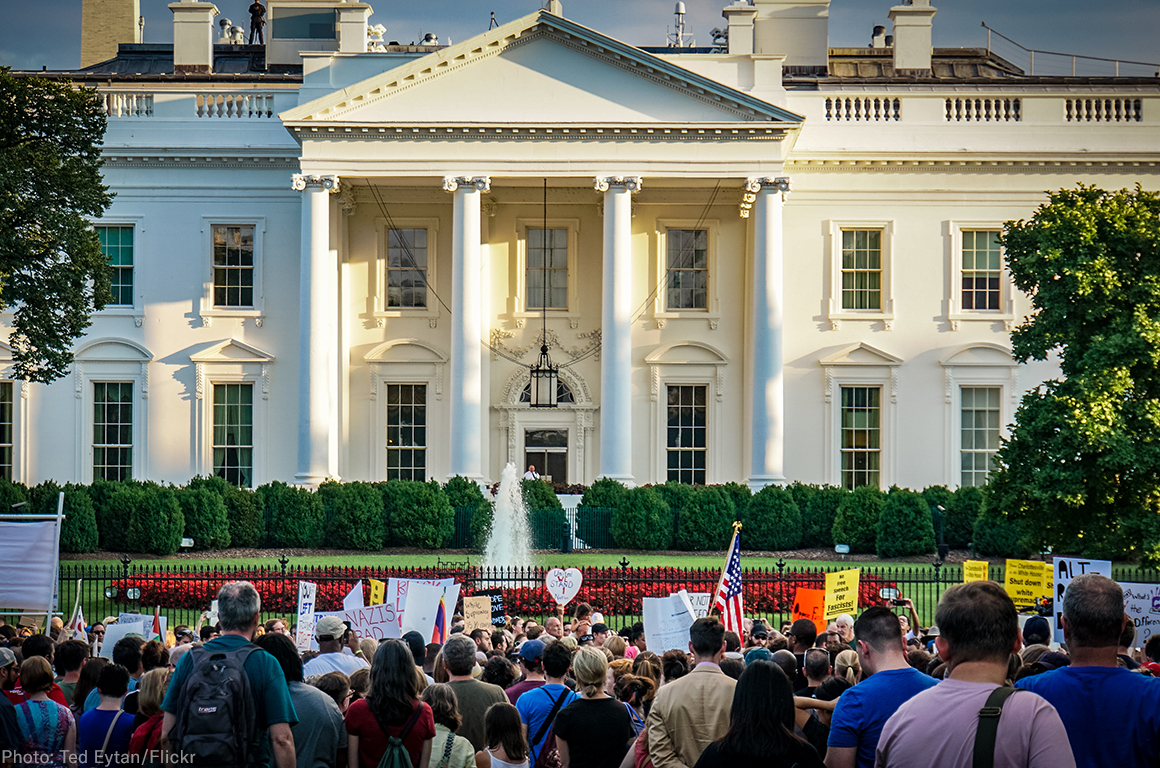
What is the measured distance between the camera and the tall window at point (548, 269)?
37.6 meters

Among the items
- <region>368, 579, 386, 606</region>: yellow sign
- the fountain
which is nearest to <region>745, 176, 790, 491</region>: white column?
the fountain

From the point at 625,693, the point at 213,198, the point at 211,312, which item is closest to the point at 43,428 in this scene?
the point at 211,312

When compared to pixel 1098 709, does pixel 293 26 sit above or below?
above

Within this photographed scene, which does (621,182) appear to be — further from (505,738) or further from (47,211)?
(505,738)

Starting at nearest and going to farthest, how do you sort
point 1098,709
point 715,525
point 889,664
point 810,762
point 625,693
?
point 1098,709 → point 810,762 → point 889,664 → point 625,693 → point 715,525

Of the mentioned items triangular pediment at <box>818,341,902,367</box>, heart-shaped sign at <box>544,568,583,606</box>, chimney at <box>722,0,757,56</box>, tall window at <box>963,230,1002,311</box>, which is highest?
chimney at <box>722,0,757,56</box>

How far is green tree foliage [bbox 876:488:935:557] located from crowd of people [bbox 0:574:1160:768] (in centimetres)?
2131

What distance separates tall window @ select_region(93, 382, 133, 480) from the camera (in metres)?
36.8

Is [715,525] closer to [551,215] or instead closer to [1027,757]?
[551,215]

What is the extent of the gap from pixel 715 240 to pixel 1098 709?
108 ft

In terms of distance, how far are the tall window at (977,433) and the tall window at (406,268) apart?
55.3 feet

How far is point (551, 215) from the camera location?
37562 millimetres

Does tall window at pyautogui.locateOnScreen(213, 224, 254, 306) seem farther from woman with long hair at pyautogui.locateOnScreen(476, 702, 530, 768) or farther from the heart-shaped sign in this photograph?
woman with long hair at pyautogui.locateOnScreen(476, 702, 530, 768)

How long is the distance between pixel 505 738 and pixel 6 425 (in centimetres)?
3411
